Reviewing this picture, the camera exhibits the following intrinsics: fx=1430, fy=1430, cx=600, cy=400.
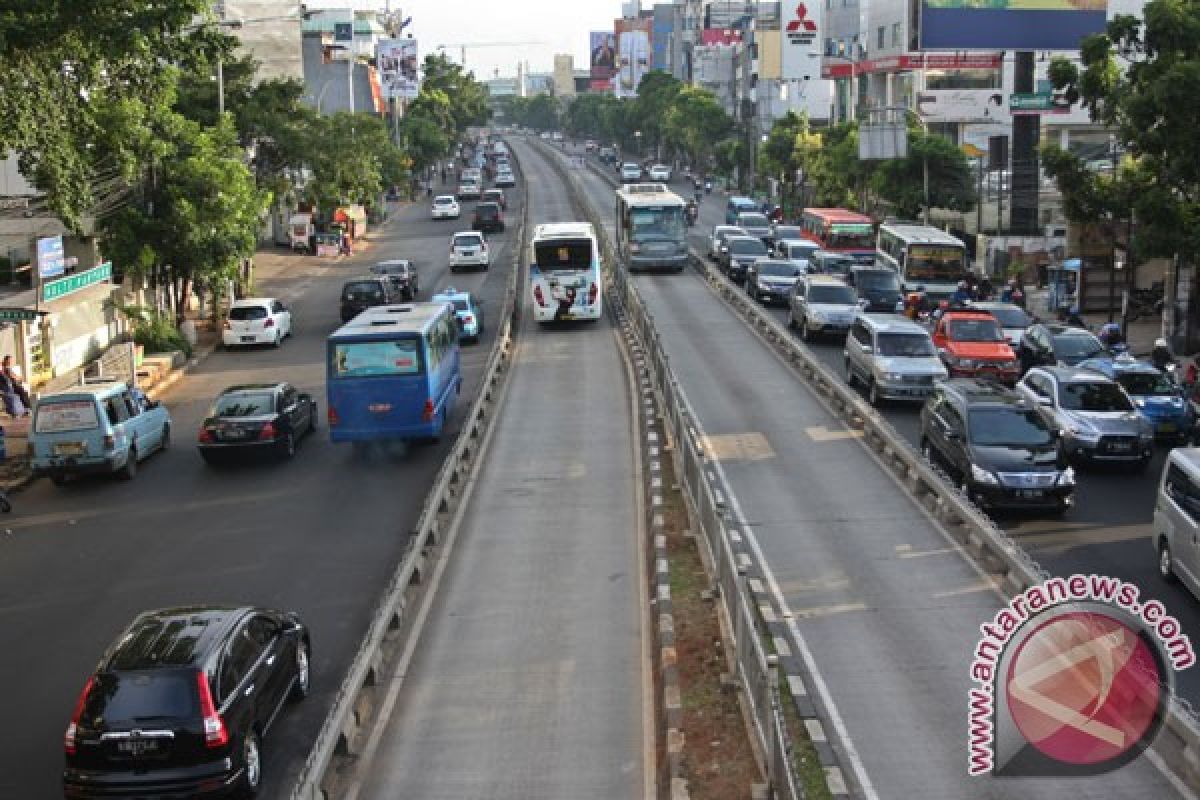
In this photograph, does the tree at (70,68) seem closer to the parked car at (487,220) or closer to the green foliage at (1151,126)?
the green foliage at (1151,126)

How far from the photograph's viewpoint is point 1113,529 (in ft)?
75.4

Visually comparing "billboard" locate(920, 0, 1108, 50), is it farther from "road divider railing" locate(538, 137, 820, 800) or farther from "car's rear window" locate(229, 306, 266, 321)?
"road divider railing" locate(538, 137, 820, 800)

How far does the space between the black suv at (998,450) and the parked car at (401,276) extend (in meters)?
30.3

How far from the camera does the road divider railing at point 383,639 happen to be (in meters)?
13.3

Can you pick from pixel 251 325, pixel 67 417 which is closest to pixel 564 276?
pixel 251 325

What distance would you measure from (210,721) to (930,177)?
57.7 metres

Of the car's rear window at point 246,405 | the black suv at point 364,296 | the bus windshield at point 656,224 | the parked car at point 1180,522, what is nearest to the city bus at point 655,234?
the bus windshield at point 656,224

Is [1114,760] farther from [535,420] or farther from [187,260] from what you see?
[187,260]

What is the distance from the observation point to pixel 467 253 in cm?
6259

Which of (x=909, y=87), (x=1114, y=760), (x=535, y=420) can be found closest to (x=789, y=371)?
(x=535, y=420)

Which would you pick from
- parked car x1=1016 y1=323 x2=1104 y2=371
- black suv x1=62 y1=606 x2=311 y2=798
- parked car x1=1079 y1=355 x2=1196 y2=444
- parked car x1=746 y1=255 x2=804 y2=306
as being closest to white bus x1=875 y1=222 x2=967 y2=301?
parked car x1=746 y1=255 x2=804 y2=306

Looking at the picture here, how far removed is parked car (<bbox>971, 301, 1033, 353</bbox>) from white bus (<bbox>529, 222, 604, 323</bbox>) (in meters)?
11.6

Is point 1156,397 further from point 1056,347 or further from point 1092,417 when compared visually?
point 1056,347

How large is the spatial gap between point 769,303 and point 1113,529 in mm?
27261
